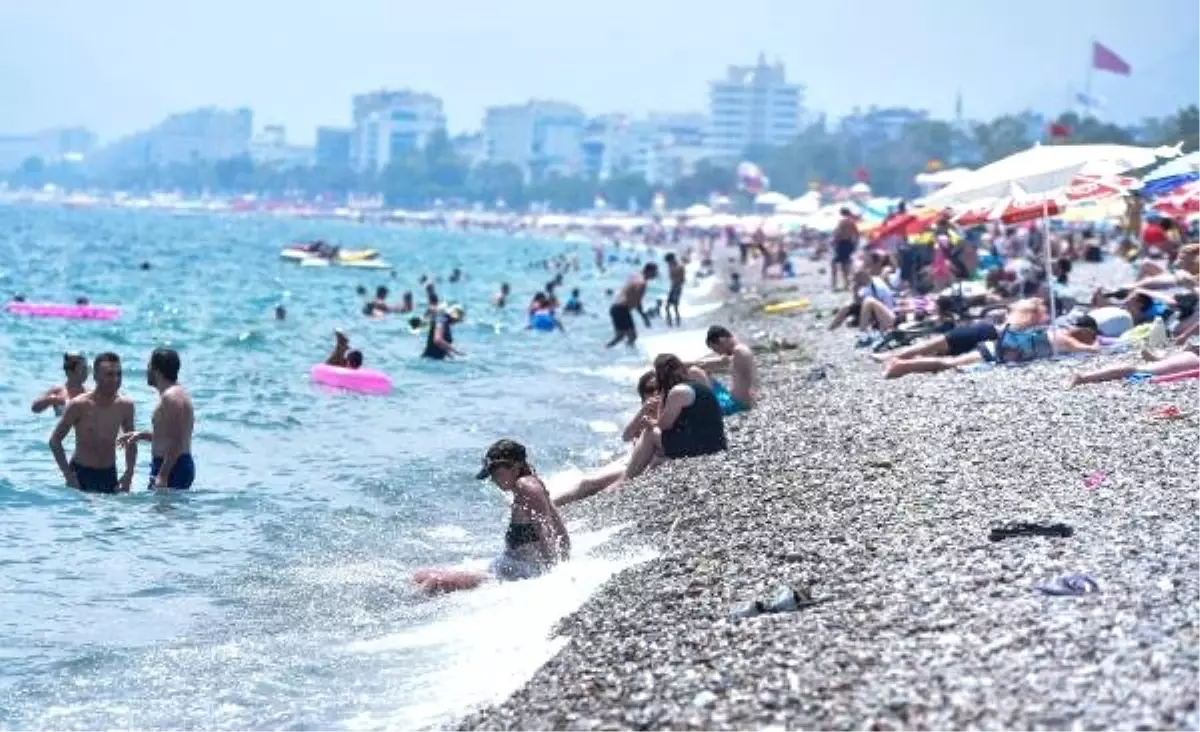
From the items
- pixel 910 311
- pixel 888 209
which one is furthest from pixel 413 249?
pixel 910 311

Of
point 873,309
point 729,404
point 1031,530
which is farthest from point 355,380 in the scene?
point 1031,530

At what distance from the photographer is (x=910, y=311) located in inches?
898

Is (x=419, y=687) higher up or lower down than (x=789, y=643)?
lower down

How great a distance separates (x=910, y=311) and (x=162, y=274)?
1813 inches

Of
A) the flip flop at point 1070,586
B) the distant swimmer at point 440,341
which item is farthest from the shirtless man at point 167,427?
the distant swimmer at point 440,341

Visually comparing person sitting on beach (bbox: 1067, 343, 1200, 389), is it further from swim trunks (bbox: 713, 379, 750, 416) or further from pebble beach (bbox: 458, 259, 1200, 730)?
swim trunks (bbox: 713, 379, 750, 416)

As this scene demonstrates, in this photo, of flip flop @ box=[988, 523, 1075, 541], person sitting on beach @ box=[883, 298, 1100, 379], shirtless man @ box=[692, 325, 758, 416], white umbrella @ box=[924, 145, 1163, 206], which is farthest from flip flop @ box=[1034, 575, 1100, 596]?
person sitting on beach @ box=[883, 298, 1100, 379]

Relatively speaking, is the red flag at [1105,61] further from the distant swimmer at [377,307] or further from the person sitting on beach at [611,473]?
the person sitting on beach at [611,473]

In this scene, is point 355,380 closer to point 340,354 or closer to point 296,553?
point 340,354

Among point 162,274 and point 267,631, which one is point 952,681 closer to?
point 267,631

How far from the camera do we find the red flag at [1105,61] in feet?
169

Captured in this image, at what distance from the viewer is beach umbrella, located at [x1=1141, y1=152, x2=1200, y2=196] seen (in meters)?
15.9

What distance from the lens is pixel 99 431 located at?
12.1 meters

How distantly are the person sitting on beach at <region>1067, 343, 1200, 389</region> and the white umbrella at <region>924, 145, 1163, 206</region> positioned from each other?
1.88 meters
